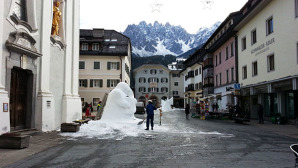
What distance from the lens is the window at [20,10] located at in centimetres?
1215

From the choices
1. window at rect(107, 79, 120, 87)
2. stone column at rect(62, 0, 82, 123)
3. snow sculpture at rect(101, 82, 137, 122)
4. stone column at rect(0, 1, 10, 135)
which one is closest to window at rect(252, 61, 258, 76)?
snow sculpture at rect(101, 82, 137, 122)

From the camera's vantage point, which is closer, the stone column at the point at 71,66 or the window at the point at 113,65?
the stone column at the point at 71,66

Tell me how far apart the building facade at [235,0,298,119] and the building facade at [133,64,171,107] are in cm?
5596

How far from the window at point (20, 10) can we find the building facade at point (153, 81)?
7268 centimetres

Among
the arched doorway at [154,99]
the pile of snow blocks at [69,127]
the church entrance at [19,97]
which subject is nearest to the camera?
the church entrance at [19,97]

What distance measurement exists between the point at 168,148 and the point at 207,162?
7.59 ft

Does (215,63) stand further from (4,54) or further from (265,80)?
(4,54)

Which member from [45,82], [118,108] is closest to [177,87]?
[118,108]

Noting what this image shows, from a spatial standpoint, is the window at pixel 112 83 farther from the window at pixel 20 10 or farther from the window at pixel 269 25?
→ the window at pixel 20 10

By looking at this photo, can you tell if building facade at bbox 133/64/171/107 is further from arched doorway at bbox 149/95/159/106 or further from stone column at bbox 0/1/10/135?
stone column at bbox 0/1/10/135

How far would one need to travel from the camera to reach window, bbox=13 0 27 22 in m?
12.1

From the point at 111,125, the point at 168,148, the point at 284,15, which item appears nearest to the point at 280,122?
the point at 284,15

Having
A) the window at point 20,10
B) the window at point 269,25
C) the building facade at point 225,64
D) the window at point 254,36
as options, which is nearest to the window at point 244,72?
the building facade at point 225,64

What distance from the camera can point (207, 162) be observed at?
6941mm
